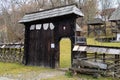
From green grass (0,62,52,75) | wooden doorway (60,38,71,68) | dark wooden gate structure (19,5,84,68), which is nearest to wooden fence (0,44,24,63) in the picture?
dark wooden gate structure (19,5,84,68)

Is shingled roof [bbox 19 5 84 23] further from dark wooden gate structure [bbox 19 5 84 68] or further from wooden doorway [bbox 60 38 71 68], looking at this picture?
wooden doorway [bbox 60 38 71 68]

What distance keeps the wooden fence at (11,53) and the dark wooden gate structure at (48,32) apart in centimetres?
131

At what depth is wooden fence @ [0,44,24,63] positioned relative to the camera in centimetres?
2027

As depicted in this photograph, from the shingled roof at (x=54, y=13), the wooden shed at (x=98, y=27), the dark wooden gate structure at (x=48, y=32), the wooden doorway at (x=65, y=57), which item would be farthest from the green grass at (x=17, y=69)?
the wooden shed at (x=98, y=27)

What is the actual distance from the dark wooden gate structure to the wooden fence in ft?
4.29

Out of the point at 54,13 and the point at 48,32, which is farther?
the point at 48,32

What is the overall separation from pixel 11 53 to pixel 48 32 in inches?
211

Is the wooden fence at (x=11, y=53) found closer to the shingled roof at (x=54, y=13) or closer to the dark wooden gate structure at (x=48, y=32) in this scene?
the dark wooden gate structure at (x=48, y=32)

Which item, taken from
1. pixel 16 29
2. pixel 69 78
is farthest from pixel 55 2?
pixel 69 78

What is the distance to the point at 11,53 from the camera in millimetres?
21016

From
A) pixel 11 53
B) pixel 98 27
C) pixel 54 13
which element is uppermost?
pixel 98 27

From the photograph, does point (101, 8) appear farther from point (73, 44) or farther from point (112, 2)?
point (73, 44)

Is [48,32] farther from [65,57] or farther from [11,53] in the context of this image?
[65,57]

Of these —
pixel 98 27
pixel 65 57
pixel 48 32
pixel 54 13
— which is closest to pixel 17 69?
pixel 48 32
